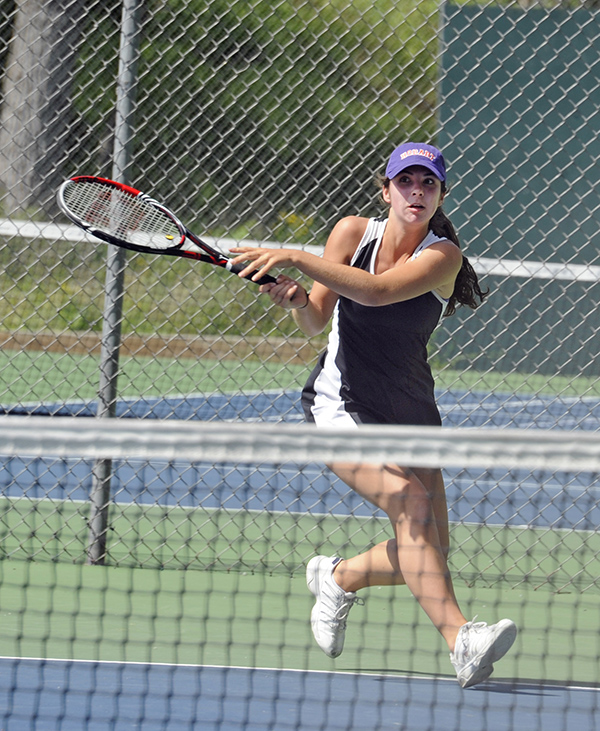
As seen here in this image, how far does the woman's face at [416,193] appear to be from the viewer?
3121mm

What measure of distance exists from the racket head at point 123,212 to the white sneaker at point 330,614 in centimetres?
115

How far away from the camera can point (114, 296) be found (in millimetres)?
4219

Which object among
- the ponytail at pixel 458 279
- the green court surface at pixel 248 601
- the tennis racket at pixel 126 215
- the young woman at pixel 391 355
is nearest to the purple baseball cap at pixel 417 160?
the young woman at pixel 391 355

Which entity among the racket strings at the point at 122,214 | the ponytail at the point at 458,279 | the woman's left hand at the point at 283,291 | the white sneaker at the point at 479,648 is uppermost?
the racket strings at the point at 122,214

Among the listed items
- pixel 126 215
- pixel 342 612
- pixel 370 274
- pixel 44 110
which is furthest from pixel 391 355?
pixel 44 110

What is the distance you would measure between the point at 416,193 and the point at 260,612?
1.55 m

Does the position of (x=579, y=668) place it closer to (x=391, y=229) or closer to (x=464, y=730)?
(x=464, y=730)

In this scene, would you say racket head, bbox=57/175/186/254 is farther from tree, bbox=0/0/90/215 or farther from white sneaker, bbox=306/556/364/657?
white sneaker, bbox=306/556/364/657

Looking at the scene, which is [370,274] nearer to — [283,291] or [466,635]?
[283,291]

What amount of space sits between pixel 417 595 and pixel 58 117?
2.79 m

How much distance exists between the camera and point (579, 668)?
3.39 meters

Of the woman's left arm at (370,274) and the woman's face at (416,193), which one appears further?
the woman's face at (416,193)

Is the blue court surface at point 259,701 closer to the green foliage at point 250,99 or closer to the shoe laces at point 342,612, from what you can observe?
the shoe laces at point 342,612

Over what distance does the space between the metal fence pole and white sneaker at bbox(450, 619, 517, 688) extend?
175 cm
